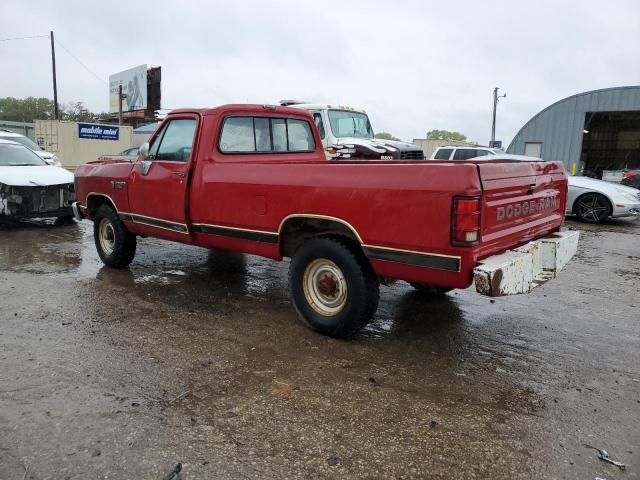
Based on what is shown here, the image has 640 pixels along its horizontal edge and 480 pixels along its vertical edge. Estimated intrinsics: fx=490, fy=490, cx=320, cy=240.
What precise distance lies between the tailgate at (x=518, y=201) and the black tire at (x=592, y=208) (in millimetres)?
7852

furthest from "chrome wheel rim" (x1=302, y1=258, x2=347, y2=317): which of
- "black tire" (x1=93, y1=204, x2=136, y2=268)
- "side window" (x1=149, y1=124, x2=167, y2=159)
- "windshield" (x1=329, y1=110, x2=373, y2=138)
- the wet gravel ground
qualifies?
"windshield" (x1=329, y1=110, x2=373, y2=138)

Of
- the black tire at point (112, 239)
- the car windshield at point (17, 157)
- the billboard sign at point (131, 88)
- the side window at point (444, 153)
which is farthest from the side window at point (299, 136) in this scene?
the billboard sign at point (131, 88)

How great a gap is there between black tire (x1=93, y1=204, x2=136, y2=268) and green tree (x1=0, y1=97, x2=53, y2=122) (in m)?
78.5

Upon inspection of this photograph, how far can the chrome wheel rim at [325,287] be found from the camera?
3.90 metres

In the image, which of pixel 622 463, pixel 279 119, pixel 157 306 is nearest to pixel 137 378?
pixel 157 306

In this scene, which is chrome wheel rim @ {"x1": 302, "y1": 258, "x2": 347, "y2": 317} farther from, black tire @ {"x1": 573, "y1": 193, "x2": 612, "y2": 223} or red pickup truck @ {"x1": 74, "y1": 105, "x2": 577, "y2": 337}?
black tire @ {"x1": 573, "y1": 193, "x2": 612, "y2": 223}

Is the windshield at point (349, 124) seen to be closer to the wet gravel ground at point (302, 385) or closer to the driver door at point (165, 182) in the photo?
the driver door at point (165, 182)

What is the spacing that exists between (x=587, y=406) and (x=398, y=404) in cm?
118

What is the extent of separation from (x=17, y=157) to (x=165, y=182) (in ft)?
21.1

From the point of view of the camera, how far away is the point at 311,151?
573cm

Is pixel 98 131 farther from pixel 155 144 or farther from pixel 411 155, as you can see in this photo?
pixel 155 144

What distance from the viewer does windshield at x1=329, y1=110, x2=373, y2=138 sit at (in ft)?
36.9

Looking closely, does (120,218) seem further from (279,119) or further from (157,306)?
(279,119)

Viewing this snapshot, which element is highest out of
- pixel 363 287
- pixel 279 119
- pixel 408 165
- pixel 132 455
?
pixel 279 119
